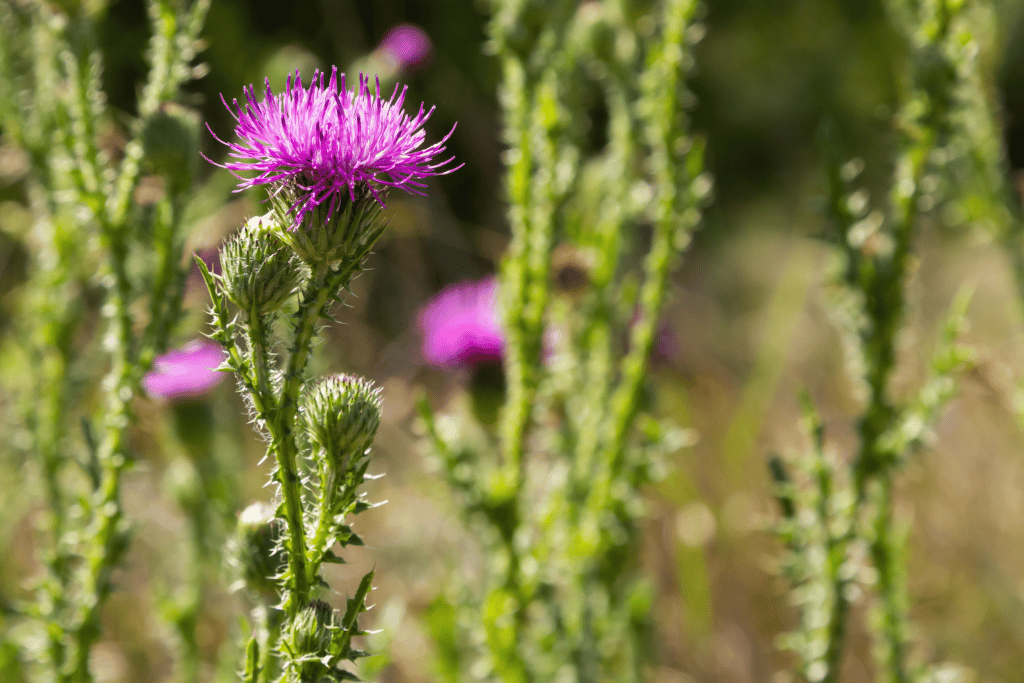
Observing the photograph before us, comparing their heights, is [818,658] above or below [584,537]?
below

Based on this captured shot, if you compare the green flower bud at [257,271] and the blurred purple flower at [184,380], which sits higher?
the blurred purple flower at [184,380]

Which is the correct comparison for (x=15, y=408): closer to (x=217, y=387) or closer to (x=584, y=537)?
(x=217, y=387)

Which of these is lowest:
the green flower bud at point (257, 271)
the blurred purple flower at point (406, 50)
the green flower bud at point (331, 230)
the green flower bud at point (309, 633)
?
the green flower bud at point (309, 633)

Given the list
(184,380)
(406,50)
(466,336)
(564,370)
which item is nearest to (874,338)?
(564,370)

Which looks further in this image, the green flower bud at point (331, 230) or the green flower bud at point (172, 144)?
the green flower bud at point (172, 144)

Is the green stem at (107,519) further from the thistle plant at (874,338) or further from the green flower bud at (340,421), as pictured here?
the thistle plant at (874,338)

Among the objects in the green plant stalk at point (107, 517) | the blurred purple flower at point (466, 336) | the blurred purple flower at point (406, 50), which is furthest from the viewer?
the blurred purple flower at point (406, 50)

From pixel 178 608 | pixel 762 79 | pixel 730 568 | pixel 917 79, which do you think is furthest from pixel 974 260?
pixel 178 608

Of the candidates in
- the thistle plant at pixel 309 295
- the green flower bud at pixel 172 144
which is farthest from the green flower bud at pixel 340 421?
the green flower bud at pixel 172 144

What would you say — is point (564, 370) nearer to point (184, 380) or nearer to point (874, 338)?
point (874, 338)
